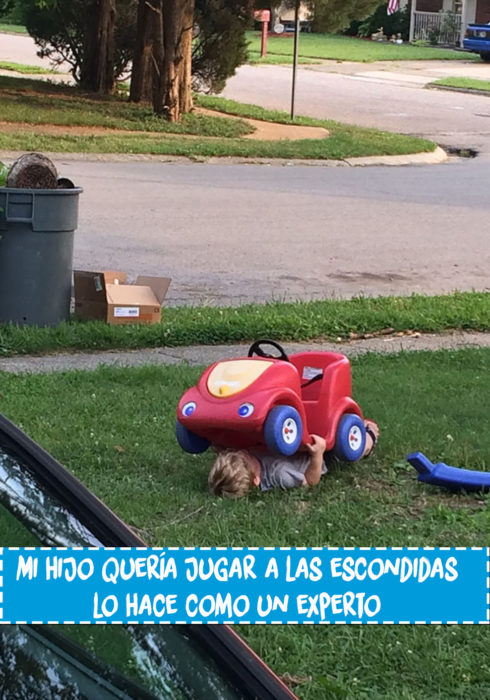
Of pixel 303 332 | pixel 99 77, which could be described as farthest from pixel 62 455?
pixel 99 77

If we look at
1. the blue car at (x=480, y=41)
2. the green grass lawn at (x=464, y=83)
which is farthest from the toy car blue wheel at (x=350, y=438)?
the blue car at (x=480, y=41)

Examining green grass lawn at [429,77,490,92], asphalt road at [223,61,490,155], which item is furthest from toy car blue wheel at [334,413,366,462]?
green grass lawn at [429,77,490,92]

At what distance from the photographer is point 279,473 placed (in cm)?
505

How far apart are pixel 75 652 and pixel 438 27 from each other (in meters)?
58.0

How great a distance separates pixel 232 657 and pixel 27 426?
409cm

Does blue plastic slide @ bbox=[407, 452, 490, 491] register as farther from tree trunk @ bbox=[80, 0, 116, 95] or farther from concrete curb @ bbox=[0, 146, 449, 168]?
tree trunk @ bbox=[80, 0, 116, 95]

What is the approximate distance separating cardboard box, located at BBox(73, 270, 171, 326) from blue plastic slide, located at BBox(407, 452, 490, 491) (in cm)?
314

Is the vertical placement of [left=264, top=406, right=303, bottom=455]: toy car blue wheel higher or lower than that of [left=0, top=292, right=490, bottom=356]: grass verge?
higher

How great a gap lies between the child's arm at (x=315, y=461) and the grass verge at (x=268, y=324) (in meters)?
2.80

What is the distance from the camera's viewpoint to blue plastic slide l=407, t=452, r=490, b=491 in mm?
5082

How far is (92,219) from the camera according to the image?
12.4m

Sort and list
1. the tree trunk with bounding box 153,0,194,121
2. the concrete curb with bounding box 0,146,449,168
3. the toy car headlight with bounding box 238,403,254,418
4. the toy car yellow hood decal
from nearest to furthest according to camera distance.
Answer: the toy car headlight with bounding box 238,403,254,418 → the toy car yellow hood decal → the concrete curb with bounding box 0,146,449,168 → the tree trunk with bounding box 153,0,194,121

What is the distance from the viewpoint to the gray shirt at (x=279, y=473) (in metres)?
5.05

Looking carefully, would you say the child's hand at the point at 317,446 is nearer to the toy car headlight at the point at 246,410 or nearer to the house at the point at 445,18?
the toy car headlight at the point at 246,410
